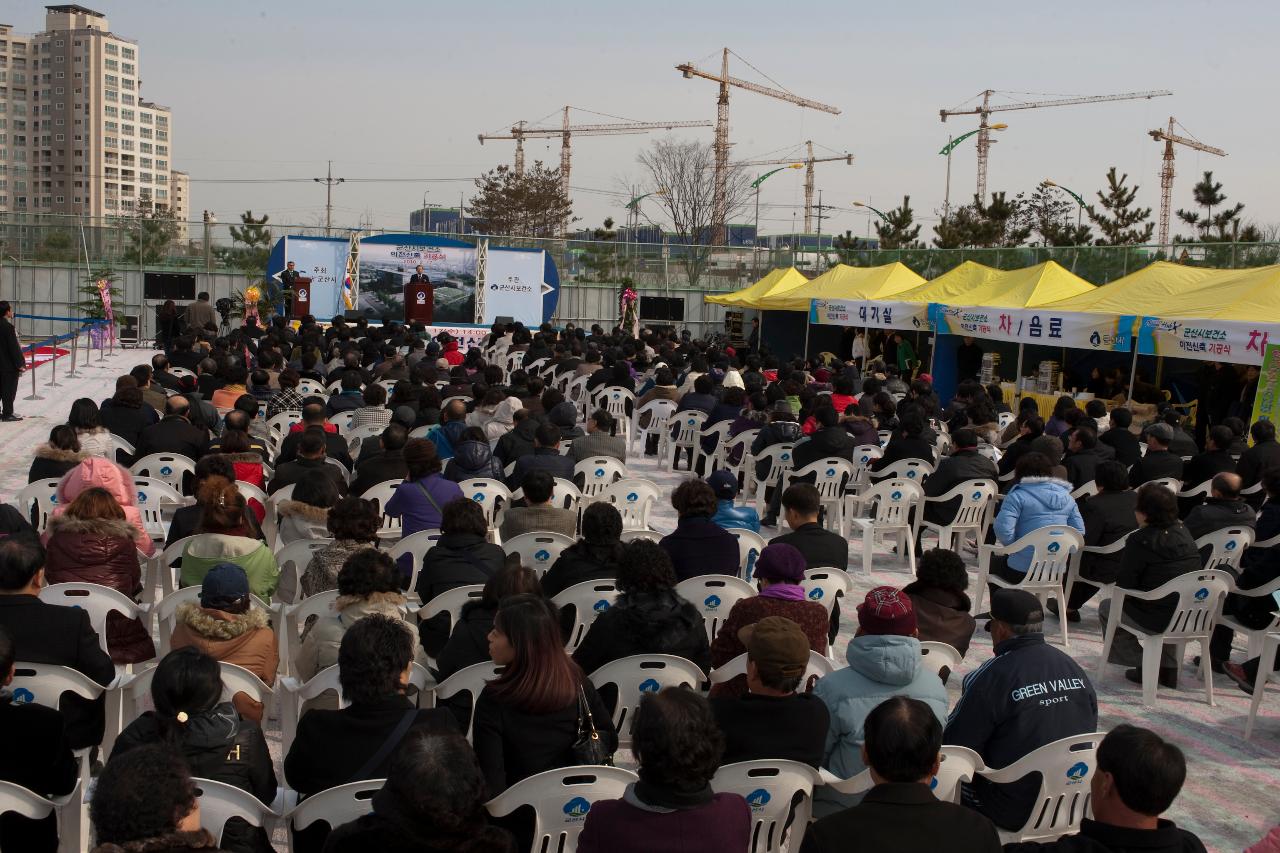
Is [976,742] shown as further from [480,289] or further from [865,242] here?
[865,242]

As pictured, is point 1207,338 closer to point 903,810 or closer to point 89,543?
point 903,810

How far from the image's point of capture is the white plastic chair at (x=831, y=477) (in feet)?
29.8

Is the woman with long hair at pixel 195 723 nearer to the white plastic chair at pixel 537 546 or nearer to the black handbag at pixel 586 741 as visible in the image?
the black handbag at pixel 586 741

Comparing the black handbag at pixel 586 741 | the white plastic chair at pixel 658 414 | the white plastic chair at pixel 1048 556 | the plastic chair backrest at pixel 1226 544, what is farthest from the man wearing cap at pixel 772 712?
the white plastic chair at pixel 658 414

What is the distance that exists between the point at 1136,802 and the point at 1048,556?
15.0ft

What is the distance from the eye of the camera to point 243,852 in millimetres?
2881

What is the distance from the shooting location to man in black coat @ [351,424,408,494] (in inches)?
286

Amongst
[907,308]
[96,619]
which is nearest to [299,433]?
[96,619]

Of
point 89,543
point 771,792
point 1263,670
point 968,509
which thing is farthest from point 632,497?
point 771,792

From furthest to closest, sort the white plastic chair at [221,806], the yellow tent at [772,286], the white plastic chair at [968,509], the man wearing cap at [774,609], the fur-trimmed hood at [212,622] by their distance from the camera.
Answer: the yellow tent at [772,286], the white plastic chair at [968,509], the man wearing cap at [774,609], the fur-trimmed hood at [212,622], the white plastic chair at [221,806]

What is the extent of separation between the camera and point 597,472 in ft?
27.4

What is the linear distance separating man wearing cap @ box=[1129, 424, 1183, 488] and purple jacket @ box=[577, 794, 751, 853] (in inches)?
269

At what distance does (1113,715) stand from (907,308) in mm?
13217

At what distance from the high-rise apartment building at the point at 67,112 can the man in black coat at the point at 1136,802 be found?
14396 cm
